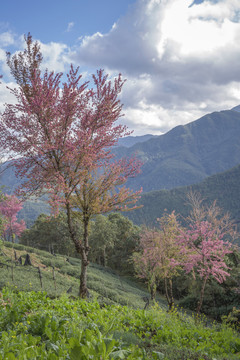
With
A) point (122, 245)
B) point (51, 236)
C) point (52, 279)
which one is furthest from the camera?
point (122, 245)

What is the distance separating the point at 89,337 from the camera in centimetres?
336

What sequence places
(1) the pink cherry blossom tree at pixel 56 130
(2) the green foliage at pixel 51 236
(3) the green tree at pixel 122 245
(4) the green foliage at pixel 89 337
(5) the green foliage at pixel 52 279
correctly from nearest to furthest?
1. (4) the green foliage at pixel 89 337
2. (1) the pink cherry blossom tree at pixel 56 130
3. (5) the green foliage at pixel 52 279
4. (2) the green foliage at pixel 51 236
5. (3) the green tree at pixel 122 245

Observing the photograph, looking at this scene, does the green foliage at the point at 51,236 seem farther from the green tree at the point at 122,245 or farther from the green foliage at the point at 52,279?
the green foliage at the point at 52,279

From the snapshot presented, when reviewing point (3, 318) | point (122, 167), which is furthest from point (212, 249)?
point (3, 318)

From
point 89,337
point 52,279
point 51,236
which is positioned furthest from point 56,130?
point 51,236

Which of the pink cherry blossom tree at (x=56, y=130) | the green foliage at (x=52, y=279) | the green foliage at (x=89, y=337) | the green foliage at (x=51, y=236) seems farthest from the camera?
the green foliage at (x=51, y=236)

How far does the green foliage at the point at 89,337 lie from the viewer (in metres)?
3.09

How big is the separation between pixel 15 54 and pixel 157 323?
28.1 feet

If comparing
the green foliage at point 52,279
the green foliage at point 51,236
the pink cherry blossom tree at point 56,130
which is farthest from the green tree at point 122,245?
the pink cherry blossom tree at point 56,130

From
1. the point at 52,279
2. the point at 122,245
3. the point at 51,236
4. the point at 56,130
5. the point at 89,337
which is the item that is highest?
the point at 56,130

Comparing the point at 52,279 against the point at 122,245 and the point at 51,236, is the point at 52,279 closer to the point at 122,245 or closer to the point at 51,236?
the point at 51,236

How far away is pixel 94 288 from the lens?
18312 mm

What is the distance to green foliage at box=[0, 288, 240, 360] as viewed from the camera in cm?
309

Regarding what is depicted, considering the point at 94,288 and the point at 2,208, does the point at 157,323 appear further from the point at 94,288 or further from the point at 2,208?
the point at 2,208
